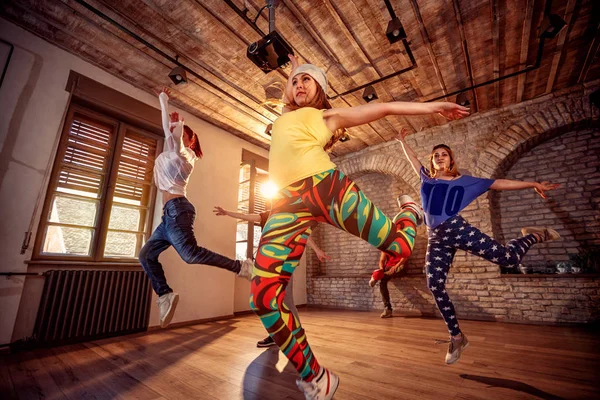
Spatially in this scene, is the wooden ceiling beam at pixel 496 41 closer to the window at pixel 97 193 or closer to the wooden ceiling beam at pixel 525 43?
the wooden ceiling beam at pixel 525 43

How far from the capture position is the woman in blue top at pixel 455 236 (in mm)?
1871

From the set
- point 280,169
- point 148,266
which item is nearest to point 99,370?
point 148,266

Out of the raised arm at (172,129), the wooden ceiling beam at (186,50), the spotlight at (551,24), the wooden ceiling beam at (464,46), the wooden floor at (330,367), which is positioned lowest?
the wooden floor at (330,367)

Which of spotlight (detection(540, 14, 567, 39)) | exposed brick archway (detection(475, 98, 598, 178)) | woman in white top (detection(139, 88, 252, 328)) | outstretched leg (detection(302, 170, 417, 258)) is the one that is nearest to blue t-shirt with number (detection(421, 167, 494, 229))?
outstretched leg (detection(302, 170, 417, 258))

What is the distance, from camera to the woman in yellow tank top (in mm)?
1046

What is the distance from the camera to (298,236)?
3.71 ft

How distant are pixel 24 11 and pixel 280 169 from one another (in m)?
3.79

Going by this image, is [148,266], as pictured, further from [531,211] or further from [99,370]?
[531,211]

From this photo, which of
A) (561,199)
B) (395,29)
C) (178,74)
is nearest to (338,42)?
(395,29)

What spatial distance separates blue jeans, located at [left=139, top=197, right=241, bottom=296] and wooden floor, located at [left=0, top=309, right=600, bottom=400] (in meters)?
0.64

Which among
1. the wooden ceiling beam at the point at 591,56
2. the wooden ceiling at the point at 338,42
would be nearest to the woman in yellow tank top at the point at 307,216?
the wooden ceiling at the point at 338,42

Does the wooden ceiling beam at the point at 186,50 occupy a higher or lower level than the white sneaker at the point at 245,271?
higher

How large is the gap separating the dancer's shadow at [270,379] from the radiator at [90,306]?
2.12m

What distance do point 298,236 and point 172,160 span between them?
5.51 feet
